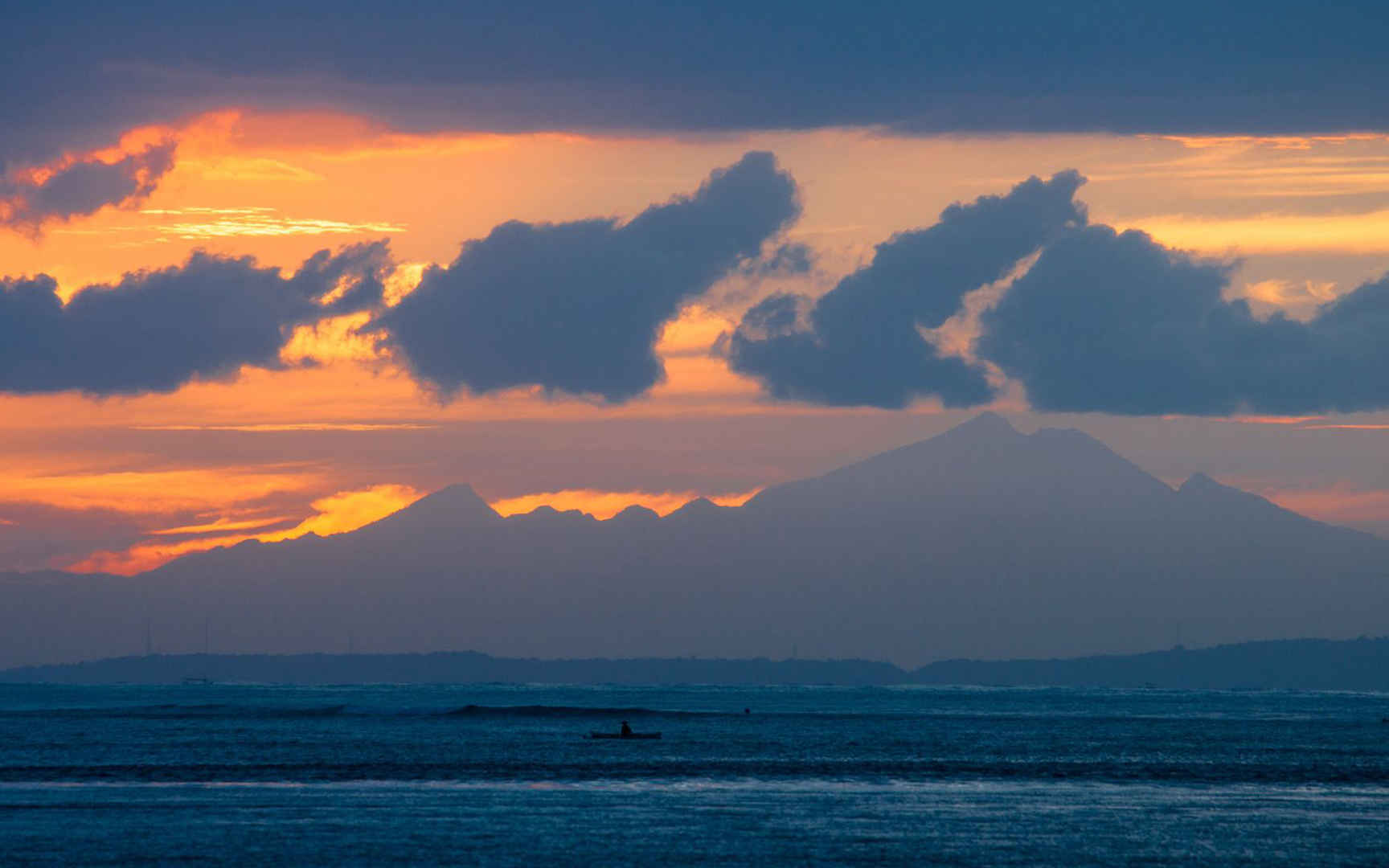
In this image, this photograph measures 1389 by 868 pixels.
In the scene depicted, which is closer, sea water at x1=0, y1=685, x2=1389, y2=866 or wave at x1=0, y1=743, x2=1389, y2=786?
sea water at x1=0, y1=685, x2=1389, y2=866

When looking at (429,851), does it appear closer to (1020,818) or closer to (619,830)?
(619,830)

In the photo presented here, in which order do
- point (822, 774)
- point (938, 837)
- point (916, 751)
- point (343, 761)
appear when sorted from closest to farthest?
point (938, 837) < point (822, 774) < point (343, 761) < point (916, 751)

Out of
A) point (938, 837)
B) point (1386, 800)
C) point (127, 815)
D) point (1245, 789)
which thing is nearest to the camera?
point (938, 837)

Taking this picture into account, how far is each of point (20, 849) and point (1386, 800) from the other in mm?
79187

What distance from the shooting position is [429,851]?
76.4 metres

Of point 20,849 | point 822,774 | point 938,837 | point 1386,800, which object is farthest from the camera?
point 822,774

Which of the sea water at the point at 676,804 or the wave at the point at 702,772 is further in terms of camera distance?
the wave at the point at 702,772

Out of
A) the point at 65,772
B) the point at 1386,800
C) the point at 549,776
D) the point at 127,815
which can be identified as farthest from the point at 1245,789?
the point at 65,772

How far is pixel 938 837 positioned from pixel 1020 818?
1156 centimetres

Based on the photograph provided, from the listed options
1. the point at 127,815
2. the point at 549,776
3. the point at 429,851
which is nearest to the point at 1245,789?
the point at 549,776

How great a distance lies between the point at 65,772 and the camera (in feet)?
384

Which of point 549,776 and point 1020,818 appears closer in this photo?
point 1020,818

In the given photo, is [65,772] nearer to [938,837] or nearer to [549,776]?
[549,776]

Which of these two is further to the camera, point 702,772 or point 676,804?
point 702,772
